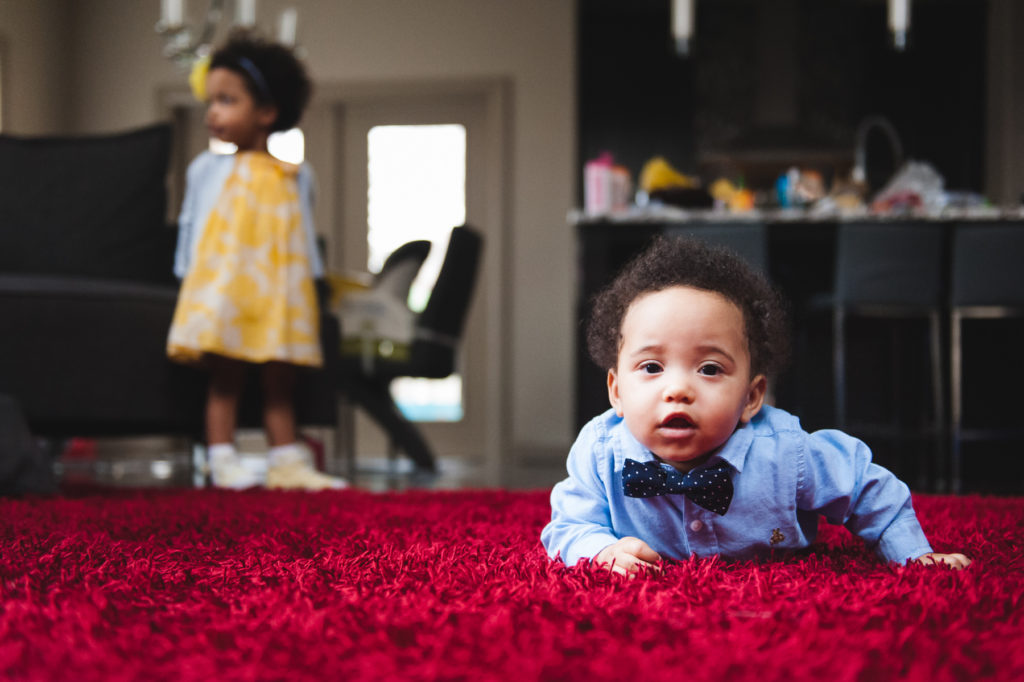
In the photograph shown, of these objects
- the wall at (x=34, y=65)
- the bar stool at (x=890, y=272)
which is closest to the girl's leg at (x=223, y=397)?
the bar stool at (x=890, y=272)

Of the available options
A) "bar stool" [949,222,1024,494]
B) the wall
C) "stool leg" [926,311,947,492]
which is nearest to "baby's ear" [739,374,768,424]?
"stool leg" [926,311,947,492]

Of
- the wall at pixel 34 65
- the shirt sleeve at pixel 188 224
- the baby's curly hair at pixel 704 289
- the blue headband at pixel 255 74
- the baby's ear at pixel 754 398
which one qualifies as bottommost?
the baby's ear at pixel 754 398

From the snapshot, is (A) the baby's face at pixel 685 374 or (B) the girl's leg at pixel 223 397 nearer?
(A) the baby's face at pixel 685 374

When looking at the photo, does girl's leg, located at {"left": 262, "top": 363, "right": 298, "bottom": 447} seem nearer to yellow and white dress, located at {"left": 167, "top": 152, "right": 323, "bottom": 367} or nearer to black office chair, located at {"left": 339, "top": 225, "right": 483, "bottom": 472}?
yellow and white dress, located at {"left": 167, "top": 152, "right": 323, "bottom": 367}

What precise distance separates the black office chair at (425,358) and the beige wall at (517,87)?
1330mm

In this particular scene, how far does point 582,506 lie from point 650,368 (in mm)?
165

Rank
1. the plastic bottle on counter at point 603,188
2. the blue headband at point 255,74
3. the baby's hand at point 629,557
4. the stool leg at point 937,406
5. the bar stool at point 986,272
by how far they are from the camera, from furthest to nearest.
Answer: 1. the plastic bottle on counter at point 603,188
2. the stool leg at point 937,406
3. the bar stool at point 986,272
4. the blue headband at point 255,74
5. the baby's hand at point 629,557

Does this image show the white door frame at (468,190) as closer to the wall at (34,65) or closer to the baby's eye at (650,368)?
the wall at (34,65)

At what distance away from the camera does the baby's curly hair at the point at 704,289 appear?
87 cm

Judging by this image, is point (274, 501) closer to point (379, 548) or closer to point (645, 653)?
point (379, 548)

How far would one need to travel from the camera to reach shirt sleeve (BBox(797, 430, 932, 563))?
2.88 ft

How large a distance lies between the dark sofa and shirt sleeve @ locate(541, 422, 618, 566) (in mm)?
1267

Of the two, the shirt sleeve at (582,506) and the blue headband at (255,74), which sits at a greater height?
the blue headband at (255,74)

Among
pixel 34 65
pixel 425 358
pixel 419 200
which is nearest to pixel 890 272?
pixel 425 358
